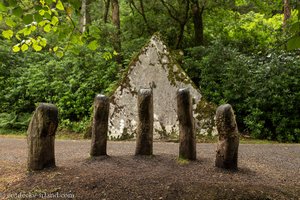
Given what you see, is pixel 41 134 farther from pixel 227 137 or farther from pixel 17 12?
pixel 227 137

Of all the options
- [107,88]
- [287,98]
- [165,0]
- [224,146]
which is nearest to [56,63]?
[107,88]

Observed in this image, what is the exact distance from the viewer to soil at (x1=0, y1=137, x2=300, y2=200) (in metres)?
3.63

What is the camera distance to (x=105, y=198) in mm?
3553

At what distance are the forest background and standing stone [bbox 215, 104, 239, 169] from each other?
3.96m

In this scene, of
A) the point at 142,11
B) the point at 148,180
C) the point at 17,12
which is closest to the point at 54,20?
the point at 17,12

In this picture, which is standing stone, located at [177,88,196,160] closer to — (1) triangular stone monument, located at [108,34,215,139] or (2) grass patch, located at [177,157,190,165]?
(2) grass patch, located at [177,157,190,165]

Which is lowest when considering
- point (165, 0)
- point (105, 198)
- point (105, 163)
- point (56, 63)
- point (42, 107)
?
point (105, 198)

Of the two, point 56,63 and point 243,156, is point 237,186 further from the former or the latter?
point 56,63

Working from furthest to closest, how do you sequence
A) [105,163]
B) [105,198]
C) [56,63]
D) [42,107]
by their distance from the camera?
1. [56,63]
2. [105,163]
3. [42,107]
4. [105,198]

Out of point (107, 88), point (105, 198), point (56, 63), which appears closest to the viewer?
point (105, 198)

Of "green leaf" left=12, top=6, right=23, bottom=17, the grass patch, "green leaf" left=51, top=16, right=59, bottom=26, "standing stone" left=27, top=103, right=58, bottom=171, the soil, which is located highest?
"green leaf" left=51, top=16, right=59, bottom=26

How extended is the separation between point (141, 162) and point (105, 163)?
0.55 meters

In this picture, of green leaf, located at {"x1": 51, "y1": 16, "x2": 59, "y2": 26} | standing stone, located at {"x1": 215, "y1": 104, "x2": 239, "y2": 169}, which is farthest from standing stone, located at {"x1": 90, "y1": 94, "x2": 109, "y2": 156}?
standing stone, located at {"x1": 215, "y1": 104, "x2": 239, "y2": 169}

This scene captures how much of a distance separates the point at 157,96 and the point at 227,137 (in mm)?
4926
